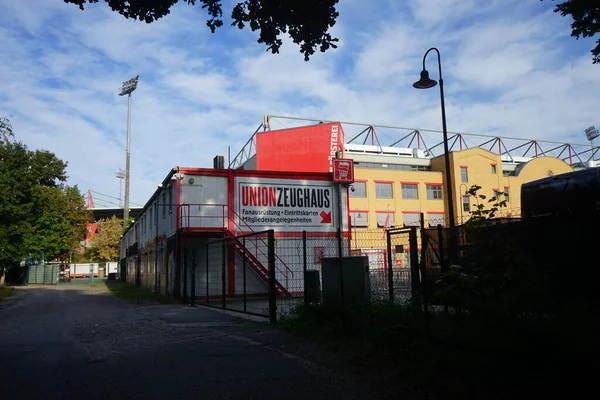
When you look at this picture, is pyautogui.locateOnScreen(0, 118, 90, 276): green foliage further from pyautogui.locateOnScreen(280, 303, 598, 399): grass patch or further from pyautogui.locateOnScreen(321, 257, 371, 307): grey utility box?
pyautogui.locateOnScreen(280, 303, 598, 399): grass patch

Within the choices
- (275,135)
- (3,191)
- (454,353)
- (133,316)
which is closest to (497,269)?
(454,353)

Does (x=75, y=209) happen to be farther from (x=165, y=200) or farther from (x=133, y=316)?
(x=133, y=316)

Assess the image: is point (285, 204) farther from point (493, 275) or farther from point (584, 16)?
point (493, 275)

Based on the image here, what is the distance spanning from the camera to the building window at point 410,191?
57.1 m

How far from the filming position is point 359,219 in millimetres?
53812

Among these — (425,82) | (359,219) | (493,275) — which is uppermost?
(425,82)

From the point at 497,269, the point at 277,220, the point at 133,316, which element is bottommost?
the point at 133,316

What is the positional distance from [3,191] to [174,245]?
15.5m

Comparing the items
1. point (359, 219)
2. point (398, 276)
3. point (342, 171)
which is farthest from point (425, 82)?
point (359, 219)

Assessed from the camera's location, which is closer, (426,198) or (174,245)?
(174,245)

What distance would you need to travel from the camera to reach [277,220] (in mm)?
24484

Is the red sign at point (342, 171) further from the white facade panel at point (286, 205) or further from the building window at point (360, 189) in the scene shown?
the building window at point (360, 189)

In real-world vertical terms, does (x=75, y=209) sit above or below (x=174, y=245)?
above

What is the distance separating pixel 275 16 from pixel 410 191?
52227 millimetres
